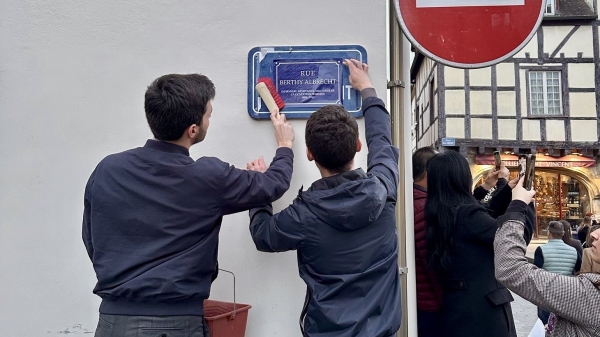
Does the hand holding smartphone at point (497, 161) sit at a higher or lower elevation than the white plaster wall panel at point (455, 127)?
lower

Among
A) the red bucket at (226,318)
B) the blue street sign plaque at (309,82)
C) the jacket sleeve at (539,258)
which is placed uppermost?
the blue street sign plaque at (309,82)

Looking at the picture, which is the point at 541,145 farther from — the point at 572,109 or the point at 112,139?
the point at 112,139

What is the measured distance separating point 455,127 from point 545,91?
9.89 ft

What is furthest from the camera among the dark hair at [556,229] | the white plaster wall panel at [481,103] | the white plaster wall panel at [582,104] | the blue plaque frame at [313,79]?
the white plaster wall panel at [481,103]

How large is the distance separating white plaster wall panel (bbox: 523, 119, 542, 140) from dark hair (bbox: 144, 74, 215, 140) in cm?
1602

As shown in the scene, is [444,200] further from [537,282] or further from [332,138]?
[332,138]

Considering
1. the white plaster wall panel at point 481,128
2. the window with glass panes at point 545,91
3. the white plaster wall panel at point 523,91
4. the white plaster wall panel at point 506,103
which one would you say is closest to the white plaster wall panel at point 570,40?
the window with glass panes at point 545,91

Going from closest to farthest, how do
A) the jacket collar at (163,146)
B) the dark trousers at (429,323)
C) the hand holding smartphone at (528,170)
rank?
the jacket collar at (163,146) < the hand holding smartphone at (528,170) < the dark trousers at (429,323)

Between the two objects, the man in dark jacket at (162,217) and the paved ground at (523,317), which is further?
the paved ground at (523,317)

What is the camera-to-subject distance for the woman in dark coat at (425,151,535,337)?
2432mm

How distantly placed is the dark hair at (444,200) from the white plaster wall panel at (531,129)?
1472 cm

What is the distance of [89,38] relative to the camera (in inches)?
96.0

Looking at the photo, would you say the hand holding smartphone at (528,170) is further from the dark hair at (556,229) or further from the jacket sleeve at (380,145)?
the dark hair at (556,229)

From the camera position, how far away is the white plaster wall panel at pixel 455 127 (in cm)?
1595
